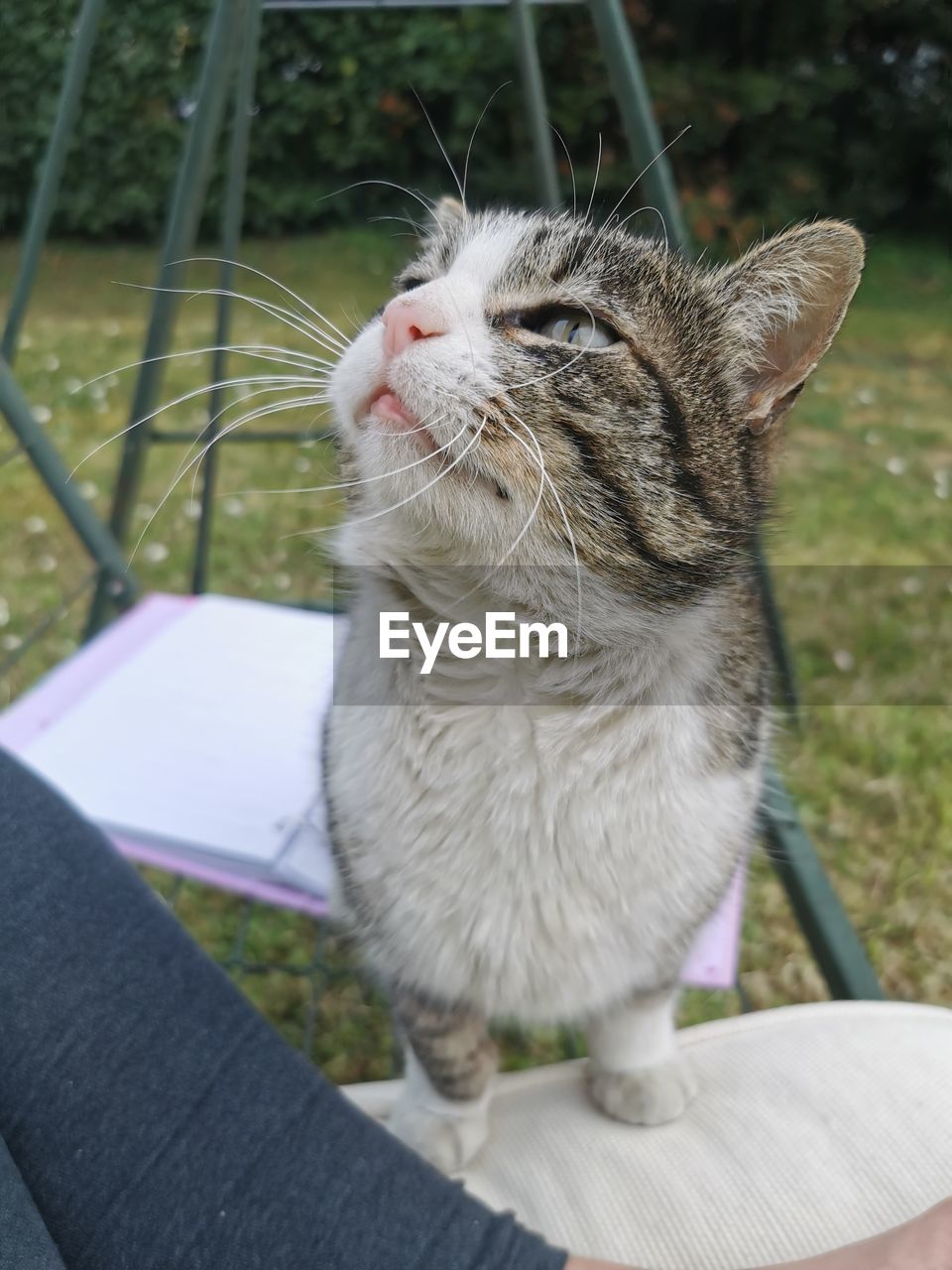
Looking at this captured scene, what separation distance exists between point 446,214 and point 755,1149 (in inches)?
34.4

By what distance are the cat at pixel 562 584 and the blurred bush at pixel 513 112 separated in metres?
1.40

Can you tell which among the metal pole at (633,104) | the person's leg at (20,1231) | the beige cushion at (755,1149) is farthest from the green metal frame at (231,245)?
the person's leg at (20,1231)

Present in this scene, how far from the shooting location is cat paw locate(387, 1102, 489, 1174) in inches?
33.4

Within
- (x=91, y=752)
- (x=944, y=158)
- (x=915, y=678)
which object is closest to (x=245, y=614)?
(x=91, y=752)

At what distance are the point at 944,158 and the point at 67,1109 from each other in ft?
16.3

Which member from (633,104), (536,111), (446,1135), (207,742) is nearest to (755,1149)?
(446,1135)

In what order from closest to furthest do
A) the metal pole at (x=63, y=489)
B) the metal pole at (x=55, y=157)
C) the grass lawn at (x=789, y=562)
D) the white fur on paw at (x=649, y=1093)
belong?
the white fur on paw at (x=649, y=1093) < the metal pole at (x=55, y=157) < the metal pole at (x=63, y=489) < the grass lawn at (x=789, y=562)

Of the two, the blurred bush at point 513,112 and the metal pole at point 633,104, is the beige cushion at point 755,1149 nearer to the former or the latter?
the metal pole at point 633,104

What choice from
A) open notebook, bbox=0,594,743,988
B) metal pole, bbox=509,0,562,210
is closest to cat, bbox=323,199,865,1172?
open notebook, bbox=0,594,743,988

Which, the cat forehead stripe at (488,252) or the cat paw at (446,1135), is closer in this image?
the cat forehead stripe at (488,252)

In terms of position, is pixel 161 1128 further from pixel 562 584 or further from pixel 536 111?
pixel 536 111

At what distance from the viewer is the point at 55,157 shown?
1192 millimetres

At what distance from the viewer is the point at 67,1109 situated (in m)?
0.66

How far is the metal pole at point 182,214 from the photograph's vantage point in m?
1.13
